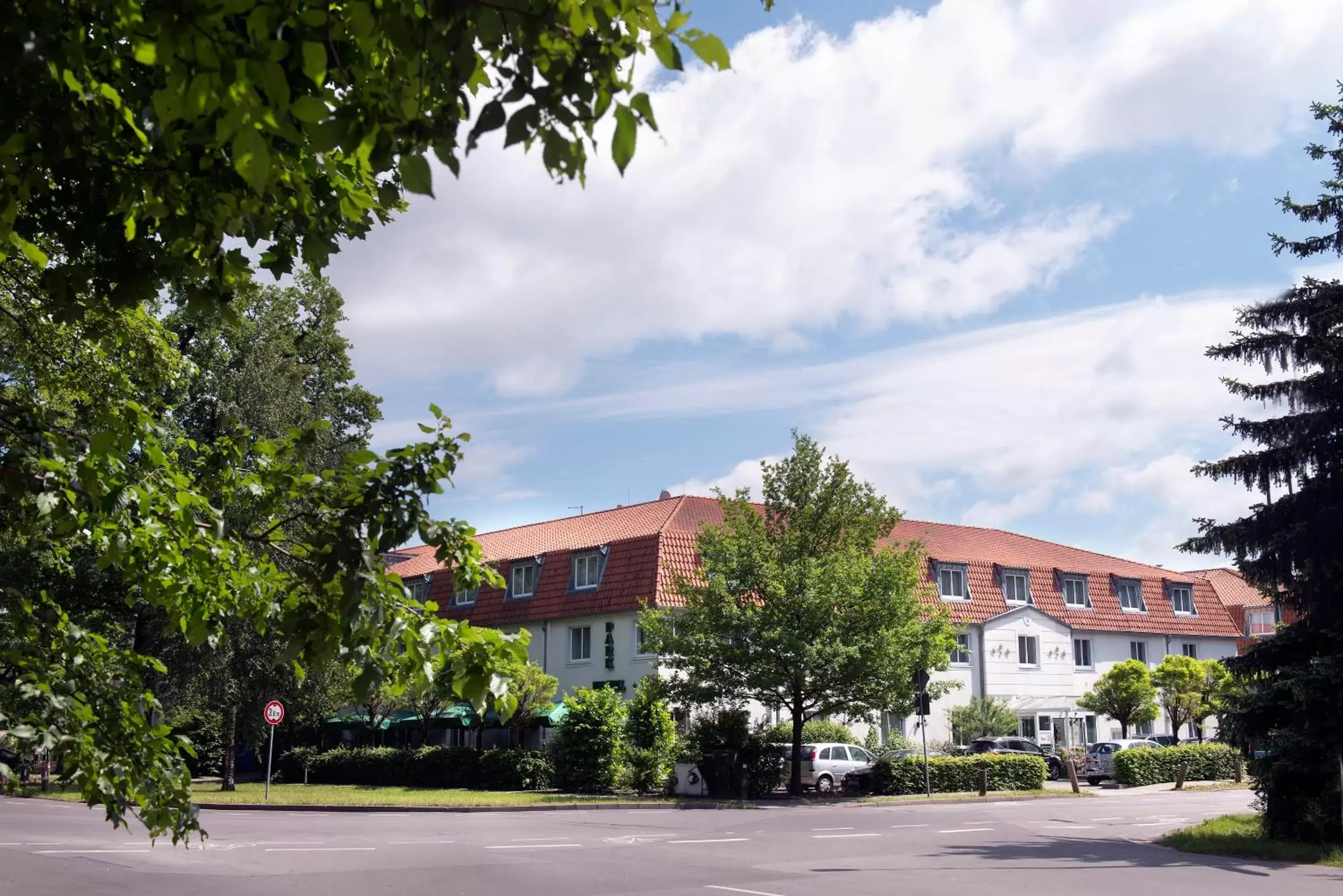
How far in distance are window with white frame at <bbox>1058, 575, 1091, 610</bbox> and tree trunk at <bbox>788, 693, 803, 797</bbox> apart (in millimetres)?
25851

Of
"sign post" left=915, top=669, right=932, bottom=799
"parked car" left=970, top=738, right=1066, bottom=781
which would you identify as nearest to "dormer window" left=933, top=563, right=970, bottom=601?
A: "parked car" left=970, top=738, right=1066, bottom=781

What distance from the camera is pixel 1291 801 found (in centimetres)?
1958

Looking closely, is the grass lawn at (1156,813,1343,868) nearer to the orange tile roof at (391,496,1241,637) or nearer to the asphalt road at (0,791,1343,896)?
the asphalt road at (0,791,1343,896)

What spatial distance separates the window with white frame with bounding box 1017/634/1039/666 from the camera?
51938 mm

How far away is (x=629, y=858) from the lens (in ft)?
57.8

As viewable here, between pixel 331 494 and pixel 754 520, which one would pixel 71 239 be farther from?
pixel 754 520

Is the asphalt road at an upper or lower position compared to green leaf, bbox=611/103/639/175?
lower

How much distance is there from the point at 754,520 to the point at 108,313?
98.3ft

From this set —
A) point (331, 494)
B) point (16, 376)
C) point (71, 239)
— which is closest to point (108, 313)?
point (71, 239)

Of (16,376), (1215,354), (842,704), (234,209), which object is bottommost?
(842,704)

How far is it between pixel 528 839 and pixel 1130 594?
4513 centimetres

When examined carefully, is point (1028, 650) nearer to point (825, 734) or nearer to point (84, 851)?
point (825, 734)

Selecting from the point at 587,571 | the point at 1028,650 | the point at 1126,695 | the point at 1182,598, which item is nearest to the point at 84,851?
the point at 587,571

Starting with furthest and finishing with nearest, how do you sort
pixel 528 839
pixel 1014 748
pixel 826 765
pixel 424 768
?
1. pixel 1014 748
2. pixel 424 768
3. pixel 826 765
4. pixel 528 839
